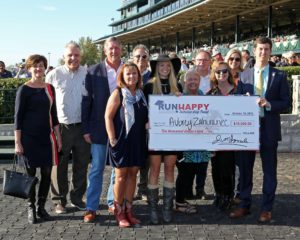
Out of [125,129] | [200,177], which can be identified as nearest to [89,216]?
[125,129]

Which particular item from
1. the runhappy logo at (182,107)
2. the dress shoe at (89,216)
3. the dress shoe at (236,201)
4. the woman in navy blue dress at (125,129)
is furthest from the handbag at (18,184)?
the dress shoe at (236,201)

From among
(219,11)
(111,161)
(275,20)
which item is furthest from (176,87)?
(275,20)

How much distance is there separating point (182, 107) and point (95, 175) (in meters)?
1.40

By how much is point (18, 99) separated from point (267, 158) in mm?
3153

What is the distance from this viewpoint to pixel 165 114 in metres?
5.82

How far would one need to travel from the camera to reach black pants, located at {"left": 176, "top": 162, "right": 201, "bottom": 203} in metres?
6.37

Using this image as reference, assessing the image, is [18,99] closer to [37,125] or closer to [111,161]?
[37,125]

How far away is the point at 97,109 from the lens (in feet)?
19.1

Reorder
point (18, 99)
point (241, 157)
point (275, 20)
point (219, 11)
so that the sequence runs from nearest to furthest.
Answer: point (18, 99), point (241, 157), point (219, 11), point (275, 20)

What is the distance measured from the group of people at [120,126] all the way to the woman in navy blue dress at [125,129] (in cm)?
1

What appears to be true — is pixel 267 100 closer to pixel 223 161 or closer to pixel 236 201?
pixel 223 161

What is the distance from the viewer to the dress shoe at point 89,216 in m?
5.82

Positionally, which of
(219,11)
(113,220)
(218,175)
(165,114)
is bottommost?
(113,220)

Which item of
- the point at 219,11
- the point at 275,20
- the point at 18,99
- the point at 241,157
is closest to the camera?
the point at 18,99
